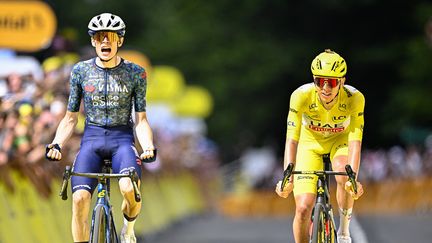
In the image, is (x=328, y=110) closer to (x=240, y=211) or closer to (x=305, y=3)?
(x=240, y=211)

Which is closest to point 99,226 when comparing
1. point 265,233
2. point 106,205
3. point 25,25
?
point 106,205

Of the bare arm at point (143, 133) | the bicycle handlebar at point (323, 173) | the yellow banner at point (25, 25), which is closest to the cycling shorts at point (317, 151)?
the bicycle handlebar at point (323, 173)

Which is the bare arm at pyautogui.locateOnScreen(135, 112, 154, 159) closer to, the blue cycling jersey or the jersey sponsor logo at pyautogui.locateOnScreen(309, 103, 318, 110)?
the blue cycling jersey

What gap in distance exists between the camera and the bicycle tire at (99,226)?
42.6 ft

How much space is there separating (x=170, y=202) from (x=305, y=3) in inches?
1206

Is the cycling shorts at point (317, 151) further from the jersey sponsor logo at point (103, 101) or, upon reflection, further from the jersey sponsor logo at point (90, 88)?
the jersey sponsor logo at point (90, 88)

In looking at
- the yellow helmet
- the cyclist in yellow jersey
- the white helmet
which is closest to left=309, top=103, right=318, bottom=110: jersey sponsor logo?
the cyclist in yellow jersey

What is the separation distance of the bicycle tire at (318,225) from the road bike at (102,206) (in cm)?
154

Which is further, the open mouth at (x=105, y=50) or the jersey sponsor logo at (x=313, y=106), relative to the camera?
the jersey sponsor logo at (x=313, y=106)

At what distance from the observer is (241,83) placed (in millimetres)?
66750

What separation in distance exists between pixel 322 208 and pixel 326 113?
0.95 m

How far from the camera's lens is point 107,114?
13672 millimetres

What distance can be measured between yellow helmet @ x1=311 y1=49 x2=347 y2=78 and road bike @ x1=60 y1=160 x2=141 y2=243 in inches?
76.4

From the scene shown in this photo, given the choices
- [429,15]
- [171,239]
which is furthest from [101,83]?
[429,15]
